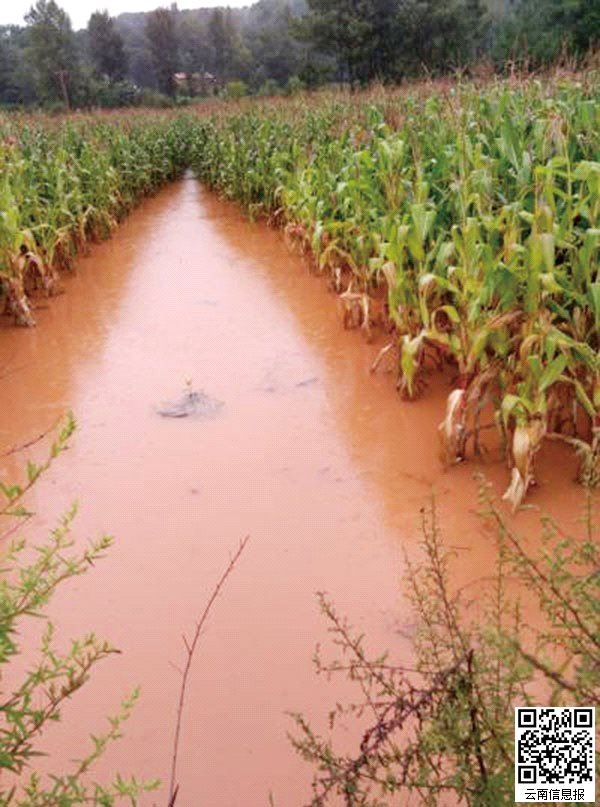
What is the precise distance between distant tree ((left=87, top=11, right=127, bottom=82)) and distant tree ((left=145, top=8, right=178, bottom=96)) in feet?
7.39

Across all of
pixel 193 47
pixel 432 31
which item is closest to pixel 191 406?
pixel 432 31

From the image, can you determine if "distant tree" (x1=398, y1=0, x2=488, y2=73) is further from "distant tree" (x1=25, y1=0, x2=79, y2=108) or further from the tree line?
"distant tree" (x1=25, y1=0, x2=79, y2=108)

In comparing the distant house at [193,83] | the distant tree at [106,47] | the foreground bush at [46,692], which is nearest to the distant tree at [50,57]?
the distant tree at [106,47]

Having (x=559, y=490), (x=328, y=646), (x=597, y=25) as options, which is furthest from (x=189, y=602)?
(x=597, y=25)

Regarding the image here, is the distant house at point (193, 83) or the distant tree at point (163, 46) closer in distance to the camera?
the distant house at point (193, 83)

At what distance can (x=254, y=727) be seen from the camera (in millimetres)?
1848

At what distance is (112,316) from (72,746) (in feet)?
13.6

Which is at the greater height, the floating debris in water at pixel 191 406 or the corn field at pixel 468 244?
the corn field at pixel 468 244

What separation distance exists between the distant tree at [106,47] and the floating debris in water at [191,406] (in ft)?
165

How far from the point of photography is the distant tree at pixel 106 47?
47.8 meters

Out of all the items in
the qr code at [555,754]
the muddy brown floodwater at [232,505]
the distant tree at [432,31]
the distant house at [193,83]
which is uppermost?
the distant house at [193,83]

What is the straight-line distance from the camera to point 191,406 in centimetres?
377

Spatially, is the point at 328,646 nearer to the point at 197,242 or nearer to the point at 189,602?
the point at 189,602

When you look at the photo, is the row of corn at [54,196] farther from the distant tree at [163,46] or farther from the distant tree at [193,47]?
the distant tree at [193,47]
